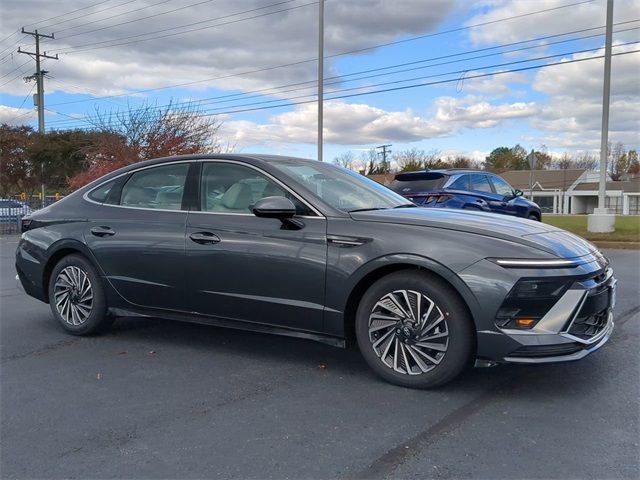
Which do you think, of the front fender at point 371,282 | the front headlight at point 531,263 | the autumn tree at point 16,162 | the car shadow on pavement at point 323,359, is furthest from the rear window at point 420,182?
the autumn tree at point 16,162

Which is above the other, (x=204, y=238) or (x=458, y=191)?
(x=458, y=191)

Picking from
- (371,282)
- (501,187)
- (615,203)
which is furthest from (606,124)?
(615,203)

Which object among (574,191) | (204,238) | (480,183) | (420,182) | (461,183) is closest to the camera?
(204,238)

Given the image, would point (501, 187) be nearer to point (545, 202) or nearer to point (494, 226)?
point (494, 226)

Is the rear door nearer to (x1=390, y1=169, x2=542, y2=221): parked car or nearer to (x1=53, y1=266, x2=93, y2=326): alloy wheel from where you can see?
(x1=53, y1=266, x2=93, y2=326): alloy wheel

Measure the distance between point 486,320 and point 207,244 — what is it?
2.13 metres

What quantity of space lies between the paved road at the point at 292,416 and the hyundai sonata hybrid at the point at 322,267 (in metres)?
0.32

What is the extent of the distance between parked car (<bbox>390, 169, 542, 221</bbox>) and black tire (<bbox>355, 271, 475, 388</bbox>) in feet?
22.7

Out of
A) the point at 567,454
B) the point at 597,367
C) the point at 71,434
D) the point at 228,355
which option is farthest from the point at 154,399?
the point at 597,367

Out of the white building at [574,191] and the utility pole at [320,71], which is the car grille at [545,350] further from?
the white building at [574,191]

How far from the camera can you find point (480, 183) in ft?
39.6

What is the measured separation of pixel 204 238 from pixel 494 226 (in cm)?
213

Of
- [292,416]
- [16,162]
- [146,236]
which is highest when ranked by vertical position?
[16,162]

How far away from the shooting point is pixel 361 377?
4.11 m
